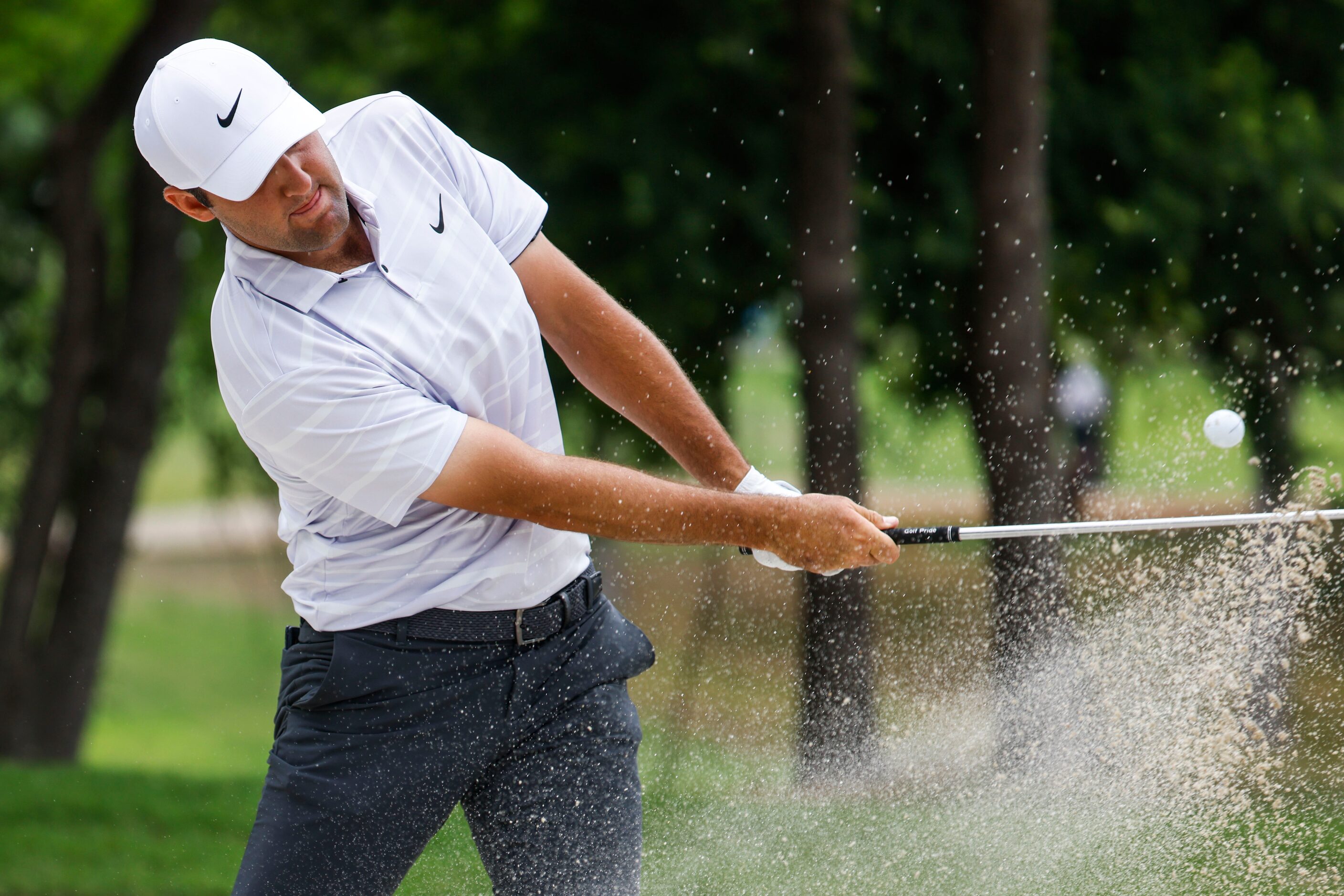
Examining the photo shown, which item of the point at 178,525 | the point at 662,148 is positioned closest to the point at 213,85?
the point at 662,148

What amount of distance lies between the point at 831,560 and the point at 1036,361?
3170 mm

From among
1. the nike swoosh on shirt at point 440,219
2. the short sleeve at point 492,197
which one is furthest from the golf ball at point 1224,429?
the nike swoosh on shirt at point 440,219

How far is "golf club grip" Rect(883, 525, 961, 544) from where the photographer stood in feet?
7.96

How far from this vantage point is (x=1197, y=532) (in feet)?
14.1

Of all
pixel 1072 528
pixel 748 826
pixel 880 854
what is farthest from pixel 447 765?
pixel 748 826

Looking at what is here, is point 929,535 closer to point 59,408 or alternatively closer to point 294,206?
point 294,206

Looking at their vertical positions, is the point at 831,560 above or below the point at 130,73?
below

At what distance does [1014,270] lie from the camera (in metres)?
5.16

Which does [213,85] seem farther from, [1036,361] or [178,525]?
[178,525]

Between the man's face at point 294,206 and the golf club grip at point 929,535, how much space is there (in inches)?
43.7

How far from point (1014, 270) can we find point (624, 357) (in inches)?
118

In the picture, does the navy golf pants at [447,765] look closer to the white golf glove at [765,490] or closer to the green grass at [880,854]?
the white golf glove at [765,490]

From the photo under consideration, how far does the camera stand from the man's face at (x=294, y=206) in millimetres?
2117

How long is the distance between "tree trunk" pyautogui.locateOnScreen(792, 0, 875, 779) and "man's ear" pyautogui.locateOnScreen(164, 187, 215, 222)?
343 cm
